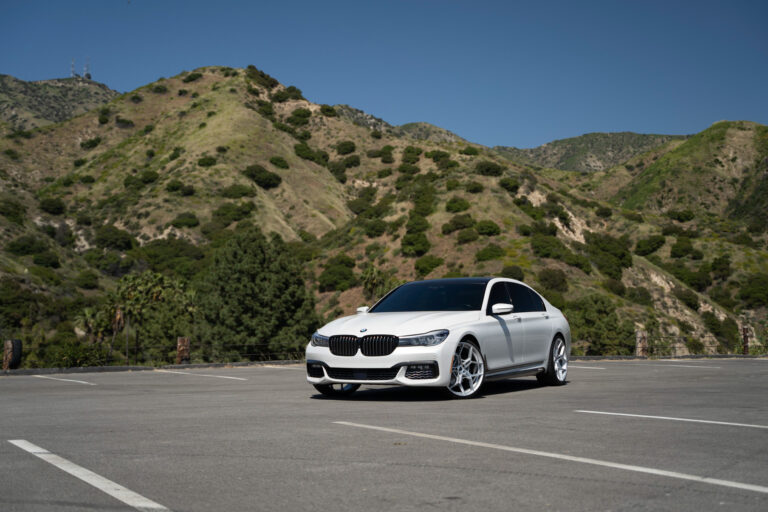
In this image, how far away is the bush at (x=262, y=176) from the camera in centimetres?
10325

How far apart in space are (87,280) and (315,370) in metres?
74.9

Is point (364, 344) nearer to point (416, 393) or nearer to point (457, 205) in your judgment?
point (416, 393)

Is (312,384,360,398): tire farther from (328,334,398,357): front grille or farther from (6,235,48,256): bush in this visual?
(6,235,48,256): bush

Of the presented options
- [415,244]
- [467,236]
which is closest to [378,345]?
[467,236]

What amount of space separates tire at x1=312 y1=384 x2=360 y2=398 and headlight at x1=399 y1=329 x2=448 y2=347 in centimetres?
131

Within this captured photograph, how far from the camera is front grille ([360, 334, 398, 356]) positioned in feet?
32.3

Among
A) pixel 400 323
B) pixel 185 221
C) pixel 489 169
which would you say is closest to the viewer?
pixel 400 323

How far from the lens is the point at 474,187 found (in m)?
85.9

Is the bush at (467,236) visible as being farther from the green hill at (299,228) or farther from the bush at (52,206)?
the bush at (52,206)

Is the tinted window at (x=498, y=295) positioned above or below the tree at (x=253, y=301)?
below

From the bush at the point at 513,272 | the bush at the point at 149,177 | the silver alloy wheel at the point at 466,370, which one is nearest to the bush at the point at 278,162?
the bush at the point at 149,177

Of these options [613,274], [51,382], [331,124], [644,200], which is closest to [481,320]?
[51,382]

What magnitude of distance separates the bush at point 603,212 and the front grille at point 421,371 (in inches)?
3810

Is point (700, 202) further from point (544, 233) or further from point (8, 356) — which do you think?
point (8, 356)
